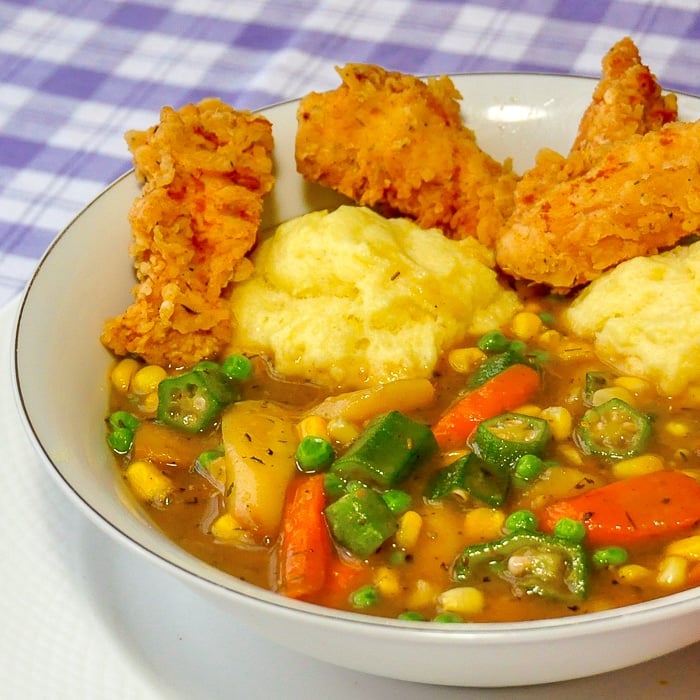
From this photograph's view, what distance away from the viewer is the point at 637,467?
2873 millimetres

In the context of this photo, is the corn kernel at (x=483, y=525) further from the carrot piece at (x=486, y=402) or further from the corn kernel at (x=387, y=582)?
the carrot piece at (x=486, y=402)

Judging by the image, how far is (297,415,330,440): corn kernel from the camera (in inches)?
120

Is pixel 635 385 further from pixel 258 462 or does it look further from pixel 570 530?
pixel 258 462

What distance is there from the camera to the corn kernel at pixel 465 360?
339 centimetres

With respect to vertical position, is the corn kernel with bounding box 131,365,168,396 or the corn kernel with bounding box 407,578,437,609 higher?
the corn kernel with bounding box 131,365,168,396

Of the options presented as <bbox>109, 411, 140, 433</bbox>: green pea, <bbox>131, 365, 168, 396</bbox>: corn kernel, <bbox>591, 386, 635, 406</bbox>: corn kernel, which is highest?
<bbox>109, 411, 140, 433</bbox>: green pea

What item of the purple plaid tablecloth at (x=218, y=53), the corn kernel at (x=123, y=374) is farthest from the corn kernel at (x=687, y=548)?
the purple plaid tablecloth at (x=218, y=53)

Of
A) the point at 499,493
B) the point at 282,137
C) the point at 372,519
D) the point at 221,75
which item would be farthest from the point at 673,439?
the point at 221,75

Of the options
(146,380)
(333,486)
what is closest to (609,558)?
(333,486)

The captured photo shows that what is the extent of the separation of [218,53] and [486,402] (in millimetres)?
3398

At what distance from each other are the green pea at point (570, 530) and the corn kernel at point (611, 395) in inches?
22.4

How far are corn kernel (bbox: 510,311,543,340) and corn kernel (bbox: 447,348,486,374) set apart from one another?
0.17m

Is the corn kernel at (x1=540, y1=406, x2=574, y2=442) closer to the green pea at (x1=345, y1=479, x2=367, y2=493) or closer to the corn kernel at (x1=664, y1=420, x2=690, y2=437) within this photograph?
the corn kernel at (x1=664, y1=420, x2=690, y2=437)

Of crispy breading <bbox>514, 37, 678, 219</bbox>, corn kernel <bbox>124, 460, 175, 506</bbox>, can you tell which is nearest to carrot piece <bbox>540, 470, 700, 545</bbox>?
corn kernel <bbox>124, 460, 175, 506</bbox>
